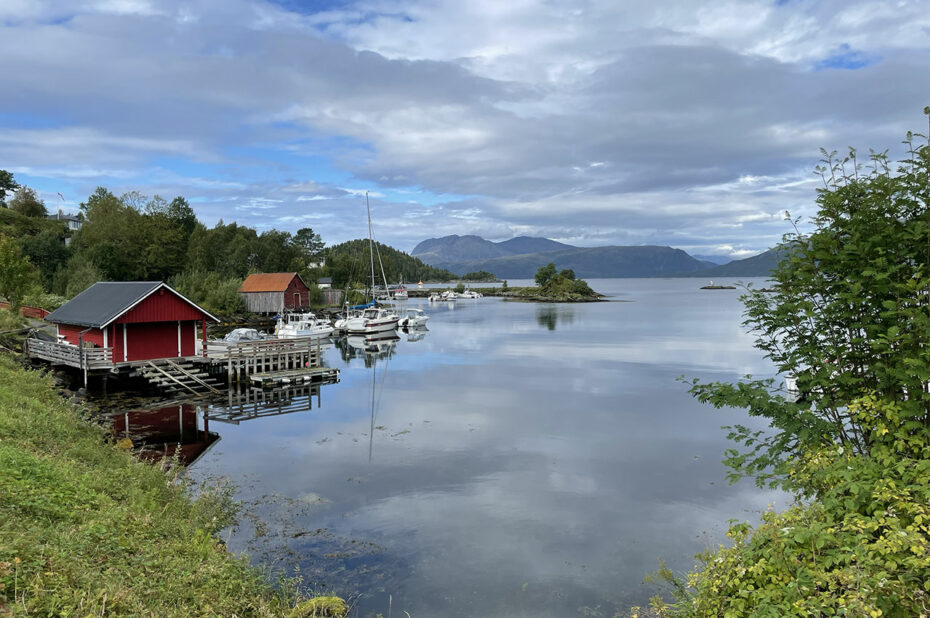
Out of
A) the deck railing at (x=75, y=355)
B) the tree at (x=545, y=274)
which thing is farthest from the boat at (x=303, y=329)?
the tree at (x=545, y=274)

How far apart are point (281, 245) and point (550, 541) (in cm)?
8983

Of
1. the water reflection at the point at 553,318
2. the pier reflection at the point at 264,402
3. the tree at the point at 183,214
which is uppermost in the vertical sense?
the tree at the point at 183,214

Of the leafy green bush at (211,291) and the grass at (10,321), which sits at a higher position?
the leafy green bush at (211,291)

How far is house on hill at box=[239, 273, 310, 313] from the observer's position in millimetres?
72500

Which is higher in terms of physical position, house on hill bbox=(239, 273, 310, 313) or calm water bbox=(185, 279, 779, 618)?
house on hill bbox=(239, 273, 310, 313)

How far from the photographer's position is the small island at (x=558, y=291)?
130 m

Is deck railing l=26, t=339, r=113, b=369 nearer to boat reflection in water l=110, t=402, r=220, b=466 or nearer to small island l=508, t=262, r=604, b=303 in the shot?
boat reflection in water l=110, t=402, r=220, b=466

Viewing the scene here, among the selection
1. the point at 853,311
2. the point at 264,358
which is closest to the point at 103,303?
the point at 264,358

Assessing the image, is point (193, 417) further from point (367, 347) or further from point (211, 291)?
point (211, 291)

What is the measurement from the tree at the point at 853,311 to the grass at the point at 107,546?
674 centimetres

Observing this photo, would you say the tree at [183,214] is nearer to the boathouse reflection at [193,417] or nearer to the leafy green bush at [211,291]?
the leafy green bush at [211,291]

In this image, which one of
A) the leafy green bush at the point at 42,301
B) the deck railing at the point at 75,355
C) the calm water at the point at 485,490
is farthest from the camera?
the leafy green bush at the point at 42,301

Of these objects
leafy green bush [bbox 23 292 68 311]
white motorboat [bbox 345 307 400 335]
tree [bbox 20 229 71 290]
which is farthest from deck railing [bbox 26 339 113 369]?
tree [bbox 20 229 71 290]

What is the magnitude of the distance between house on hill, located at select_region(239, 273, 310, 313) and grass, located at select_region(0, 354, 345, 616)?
199 ft
